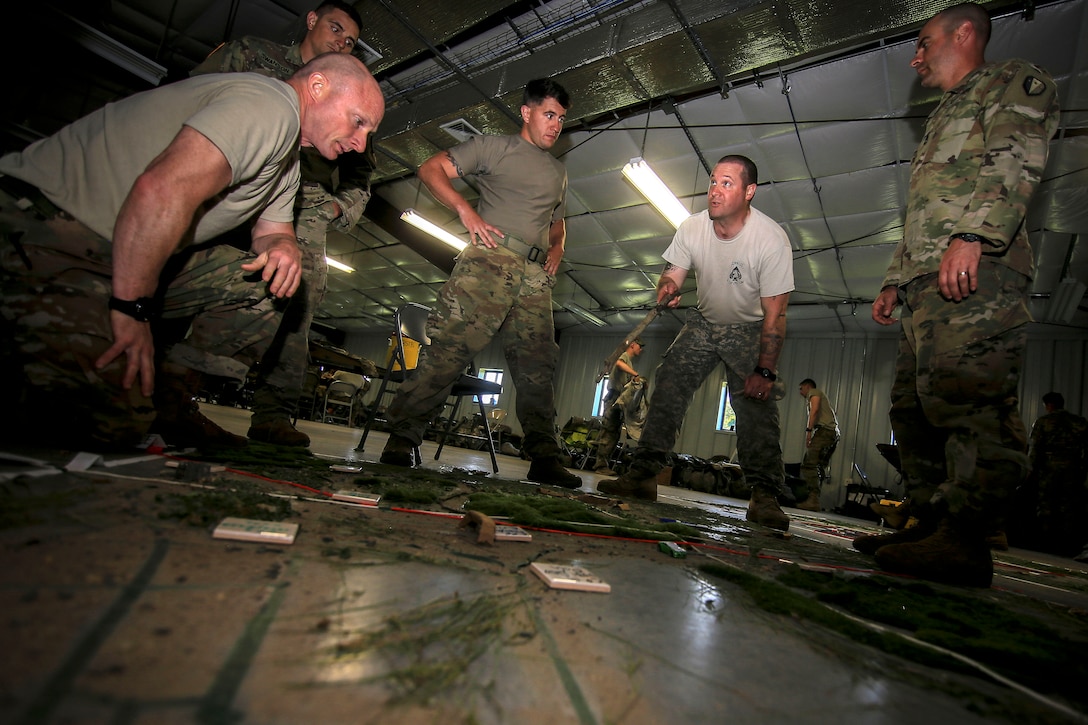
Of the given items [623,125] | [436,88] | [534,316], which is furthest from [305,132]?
[436,88]

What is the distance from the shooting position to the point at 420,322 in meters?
4.20

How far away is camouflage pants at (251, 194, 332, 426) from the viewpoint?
248cm

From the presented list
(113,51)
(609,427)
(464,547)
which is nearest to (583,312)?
(609,427)

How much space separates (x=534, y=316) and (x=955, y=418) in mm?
1837

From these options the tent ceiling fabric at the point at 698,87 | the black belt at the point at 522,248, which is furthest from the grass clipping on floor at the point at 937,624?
the tent ceiling fabric at the point at 698,87

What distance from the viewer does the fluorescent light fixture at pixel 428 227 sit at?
8883 mm

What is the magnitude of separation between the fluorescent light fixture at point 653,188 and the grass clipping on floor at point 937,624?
5.37 meters

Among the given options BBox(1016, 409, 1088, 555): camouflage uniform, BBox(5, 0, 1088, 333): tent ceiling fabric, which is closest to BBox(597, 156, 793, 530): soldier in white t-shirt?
BBox(5, 0, 1088, 333): tent ceiling fabric

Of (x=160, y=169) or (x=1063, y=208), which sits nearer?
(x=160, y=169)

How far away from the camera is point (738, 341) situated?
2.78 m

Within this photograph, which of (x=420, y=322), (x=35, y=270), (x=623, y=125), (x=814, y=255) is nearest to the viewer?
(x=35, y=270)

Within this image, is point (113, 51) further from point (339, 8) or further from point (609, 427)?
point (609, 427)

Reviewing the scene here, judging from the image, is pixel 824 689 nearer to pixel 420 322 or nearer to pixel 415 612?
pixel 415 612

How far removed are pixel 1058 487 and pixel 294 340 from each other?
8.26m
